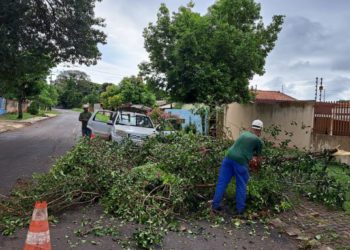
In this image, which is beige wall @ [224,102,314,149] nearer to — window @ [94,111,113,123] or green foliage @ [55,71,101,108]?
window @ [94,111,113,123]

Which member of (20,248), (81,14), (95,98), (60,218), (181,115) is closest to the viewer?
(20,248)

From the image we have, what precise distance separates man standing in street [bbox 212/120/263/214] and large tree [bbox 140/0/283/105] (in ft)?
25.5

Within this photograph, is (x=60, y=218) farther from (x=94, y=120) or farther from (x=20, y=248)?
(x=94, y=120)

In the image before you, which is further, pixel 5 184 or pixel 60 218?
pixel 5 184

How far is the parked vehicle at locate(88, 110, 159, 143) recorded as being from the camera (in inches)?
558

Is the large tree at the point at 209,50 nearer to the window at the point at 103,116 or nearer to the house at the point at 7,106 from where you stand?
the window at the point at 103,116

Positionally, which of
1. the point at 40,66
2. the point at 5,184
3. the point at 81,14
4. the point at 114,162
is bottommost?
the point at 5,184

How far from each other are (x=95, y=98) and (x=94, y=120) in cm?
7420

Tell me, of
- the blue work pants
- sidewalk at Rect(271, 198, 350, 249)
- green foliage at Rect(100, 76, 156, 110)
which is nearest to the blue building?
green foliage at Rect(100, 76, 156, 110)

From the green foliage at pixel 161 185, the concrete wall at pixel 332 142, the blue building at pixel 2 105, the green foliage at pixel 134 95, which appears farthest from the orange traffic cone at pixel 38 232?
the blue building at pixel 2 105

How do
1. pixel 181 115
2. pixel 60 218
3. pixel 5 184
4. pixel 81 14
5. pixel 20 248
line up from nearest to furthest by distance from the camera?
pixel 20 248 → pixel 60 218 → pixel 5 184 → pixel 81 14 → pixel 181 115

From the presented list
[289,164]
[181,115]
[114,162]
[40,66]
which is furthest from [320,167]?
[181,115]

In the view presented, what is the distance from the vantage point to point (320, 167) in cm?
791

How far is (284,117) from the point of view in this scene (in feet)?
53.2
